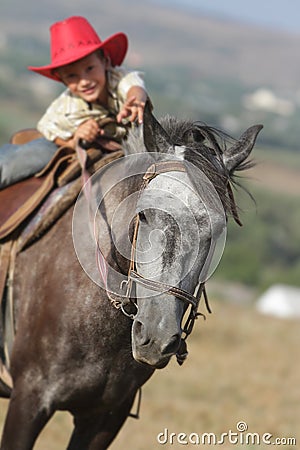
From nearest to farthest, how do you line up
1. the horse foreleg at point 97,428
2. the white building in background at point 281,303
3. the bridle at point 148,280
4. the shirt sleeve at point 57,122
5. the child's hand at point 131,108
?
the bridle at point 148,280 → the child's hand at point 131,108 → the horse foreleg at point 97,428 → the shirt sleeve at point 57,122 → the white building in background at point 281,303

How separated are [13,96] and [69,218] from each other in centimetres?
13753

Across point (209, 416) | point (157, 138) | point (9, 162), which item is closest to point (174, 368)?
point (209, 416)

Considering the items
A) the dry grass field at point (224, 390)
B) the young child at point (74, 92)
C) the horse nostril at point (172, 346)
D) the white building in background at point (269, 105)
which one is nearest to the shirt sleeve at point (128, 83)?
the young child at point (74, 92)

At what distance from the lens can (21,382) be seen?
4754mm

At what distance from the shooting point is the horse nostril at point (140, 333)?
3.73m

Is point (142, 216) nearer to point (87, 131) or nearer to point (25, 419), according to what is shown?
point (87, 131)

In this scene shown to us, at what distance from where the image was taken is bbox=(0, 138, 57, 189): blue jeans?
538 centimetres

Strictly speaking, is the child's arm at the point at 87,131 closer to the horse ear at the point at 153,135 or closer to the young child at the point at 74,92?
the young child at the point at 74,92

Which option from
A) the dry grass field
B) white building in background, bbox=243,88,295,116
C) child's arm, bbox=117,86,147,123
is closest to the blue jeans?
child's arm, bbox=117,86,147,123

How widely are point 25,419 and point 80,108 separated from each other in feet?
6.35

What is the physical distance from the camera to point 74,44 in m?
5.32

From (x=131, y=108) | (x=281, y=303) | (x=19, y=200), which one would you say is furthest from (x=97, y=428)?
(x=281, y=303)

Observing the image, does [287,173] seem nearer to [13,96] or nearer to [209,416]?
[13,96]

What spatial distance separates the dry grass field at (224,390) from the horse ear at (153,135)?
149 inches
